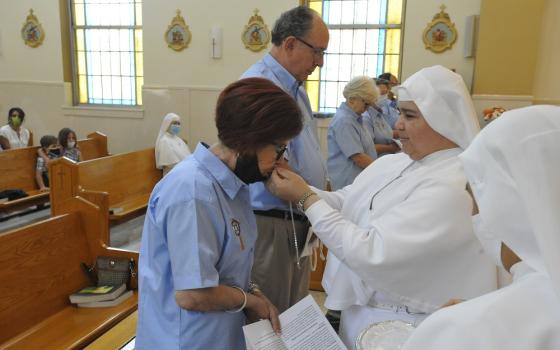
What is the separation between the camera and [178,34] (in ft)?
26.9

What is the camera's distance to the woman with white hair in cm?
384

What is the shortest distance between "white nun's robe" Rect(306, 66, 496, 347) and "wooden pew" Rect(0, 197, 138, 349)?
5.00 ft

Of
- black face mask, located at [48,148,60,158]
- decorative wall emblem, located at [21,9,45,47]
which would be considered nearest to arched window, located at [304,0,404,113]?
black face mask, located at [48,148,60,158]

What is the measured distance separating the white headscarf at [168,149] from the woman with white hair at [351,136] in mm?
3243

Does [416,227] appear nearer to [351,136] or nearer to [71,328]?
[71,328]

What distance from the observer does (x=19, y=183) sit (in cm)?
587

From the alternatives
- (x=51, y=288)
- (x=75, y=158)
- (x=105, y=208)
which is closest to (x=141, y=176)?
(x=75, y=158)

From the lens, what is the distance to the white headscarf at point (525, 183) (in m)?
0.72

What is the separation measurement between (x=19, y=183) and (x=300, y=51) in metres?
5.13

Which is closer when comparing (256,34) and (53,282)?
(53,282)

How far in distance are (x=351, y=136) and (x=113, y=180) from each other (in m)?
3.09

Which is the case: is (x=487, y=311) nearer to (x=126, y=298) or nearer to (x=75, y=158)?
(x=126, y=298)

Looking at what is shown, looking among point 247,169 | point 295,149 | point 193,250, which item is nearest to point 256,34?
point 295,149

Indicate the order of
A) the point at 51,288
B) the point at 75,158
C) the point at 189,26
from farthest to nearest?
the point at 189,26
the point at 75,158
the point at 51,288
